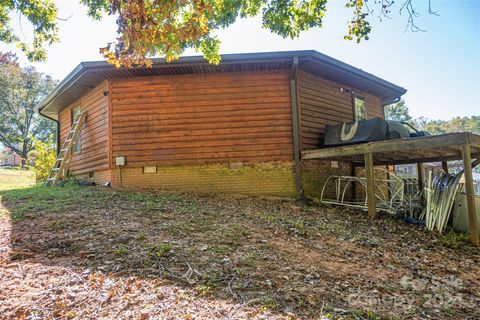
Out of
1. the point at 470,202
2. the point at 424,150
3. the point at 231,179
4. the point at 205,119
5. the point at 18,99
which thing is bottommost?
the point at 470,202

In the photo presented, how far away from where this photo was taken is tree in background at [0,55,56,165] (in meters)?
25.3

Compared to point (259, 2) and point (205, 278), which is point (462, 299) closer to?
point (205, 278)

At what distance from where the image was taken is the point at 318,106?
896 centimetres

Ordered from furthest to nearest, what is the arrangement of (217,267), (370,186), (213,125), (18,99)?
(18,99), (213,125), (370,186), (217,267)

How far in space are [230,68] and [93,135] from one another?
16.1 ft

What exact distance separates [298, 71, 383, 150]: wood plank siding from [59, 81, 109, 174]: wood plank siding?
5782 mm

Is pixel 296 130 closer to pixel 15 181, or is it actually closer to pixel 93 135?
pixel 93 135

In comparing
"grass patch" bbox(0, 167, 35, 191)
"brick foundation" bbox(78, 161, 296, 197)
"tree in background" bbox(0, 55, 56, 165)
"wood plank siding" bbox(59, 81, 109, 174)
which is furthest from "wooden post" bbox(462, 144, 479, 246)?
"tree in background" bbox(0, 55, 56, 165)

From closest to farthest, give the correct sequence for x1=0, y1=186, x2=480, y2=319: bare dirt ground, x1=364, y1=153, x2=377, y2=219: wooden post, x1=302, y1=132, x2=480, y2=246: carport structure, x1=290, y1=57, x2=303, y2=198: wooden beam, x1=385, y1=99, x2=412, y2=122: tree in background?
x1=0, y1=186, x2=480, y2=319: bare dirt ground → x1=302, y1=132, x2=480, y2=246: carport structure → x1=364, y1=153, x2=377, y2=219: wooden post → x1=290, y1=57, x2=303, y2=198: wooden beam → x1=385, y1=99, x2=412, y2=122: tree in background

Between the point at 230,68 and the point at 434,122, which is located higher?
the point at 434,122

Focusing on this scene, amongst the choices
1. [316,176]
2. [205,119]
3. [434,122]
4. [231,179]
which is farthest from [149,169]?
[434,122]

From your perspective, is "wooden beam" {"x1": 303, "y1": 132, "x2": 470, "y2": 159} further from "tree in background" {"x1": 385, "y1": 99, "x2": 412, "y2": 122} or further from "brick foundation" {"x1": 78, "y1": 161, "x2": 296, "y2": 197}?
"tree in background" {"x1": 385, "y1": 99, "x2": 412, "y2": 122}

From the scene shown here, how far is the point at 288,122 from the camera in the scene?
27.3 ft

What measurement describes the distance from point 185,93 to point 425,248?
671cm
